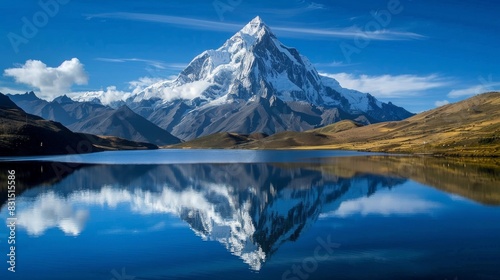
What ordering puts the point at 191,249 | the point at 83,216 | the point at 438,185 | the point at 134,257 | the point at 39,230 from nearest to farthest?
the point at 134,257 → the point at 191,249 → the point at 39,230 → the point at 83,216 → the point at 438,185

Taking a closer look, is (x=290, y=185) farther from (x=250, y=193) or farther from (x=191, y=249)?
(x=191, y=249)

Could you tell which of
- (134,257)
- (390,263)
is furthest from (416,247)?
(134,257)

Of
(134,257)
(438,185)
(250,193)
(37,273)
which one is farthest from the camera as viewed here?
(438,185)

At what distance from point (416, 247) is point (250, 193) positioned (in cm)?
5576

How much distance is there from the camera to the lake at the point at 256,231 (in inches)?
1697

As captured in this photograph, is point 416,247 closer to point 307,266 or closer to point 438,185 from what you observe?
point 307,266

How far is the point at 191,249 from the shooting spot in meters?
51.7

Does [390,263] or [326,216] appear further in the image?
[326,216]

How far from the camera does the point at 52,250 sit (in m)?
51.1

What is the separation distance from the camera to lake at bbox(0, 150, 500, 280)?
43094 mm

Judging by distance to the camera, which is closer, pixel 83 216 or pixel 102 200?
pixel 83 216

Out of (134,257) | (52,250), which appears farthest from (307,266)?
(52,250)

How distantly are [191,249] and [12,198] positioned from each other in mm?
55448

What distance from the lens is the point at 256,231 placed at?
6291 cm
